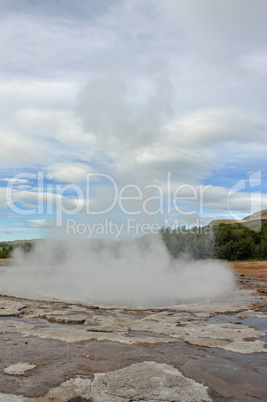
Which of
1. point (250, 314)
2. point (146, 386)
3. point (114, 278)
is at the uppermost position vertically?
point (146, 386)

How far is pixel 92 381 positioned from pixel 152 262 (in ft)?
50.7

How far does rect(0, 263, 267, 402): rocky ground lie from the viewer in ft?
13.9

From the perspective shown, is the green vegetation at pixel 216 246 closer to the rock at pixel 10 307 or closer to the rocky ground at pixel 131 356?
the rock at pixel 10 307

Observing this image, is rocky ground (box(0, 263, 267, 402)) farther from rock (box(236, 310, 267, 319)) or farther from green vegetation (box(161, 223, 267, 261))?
green vegetation (box(161, 223, 267, 261))

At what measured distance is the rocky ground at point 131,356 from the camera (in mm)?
4250

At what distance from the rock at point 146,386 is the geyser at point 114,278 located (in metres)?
6.59

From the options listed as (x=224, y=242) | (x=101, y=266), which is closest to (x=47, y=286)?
(x=101, y=266)

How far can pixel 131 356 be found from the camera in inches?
220

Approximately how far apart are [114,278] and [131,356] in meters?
10.9

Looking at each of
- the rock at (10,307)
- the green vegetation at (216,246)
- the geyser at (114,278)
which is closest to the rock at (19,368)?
the rock at (10,307)

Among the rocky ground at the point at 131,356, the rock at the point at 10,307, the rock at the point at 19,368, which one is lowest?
the rock at the point at 10,307

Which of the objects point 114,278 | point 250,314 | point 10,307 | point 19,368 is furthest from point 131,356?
point 114,278

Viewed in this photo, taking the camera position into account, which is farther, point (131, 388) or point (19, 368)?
point (19, 368)

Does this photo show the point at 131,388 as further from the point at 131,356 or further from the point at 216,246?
the point at 216,246
